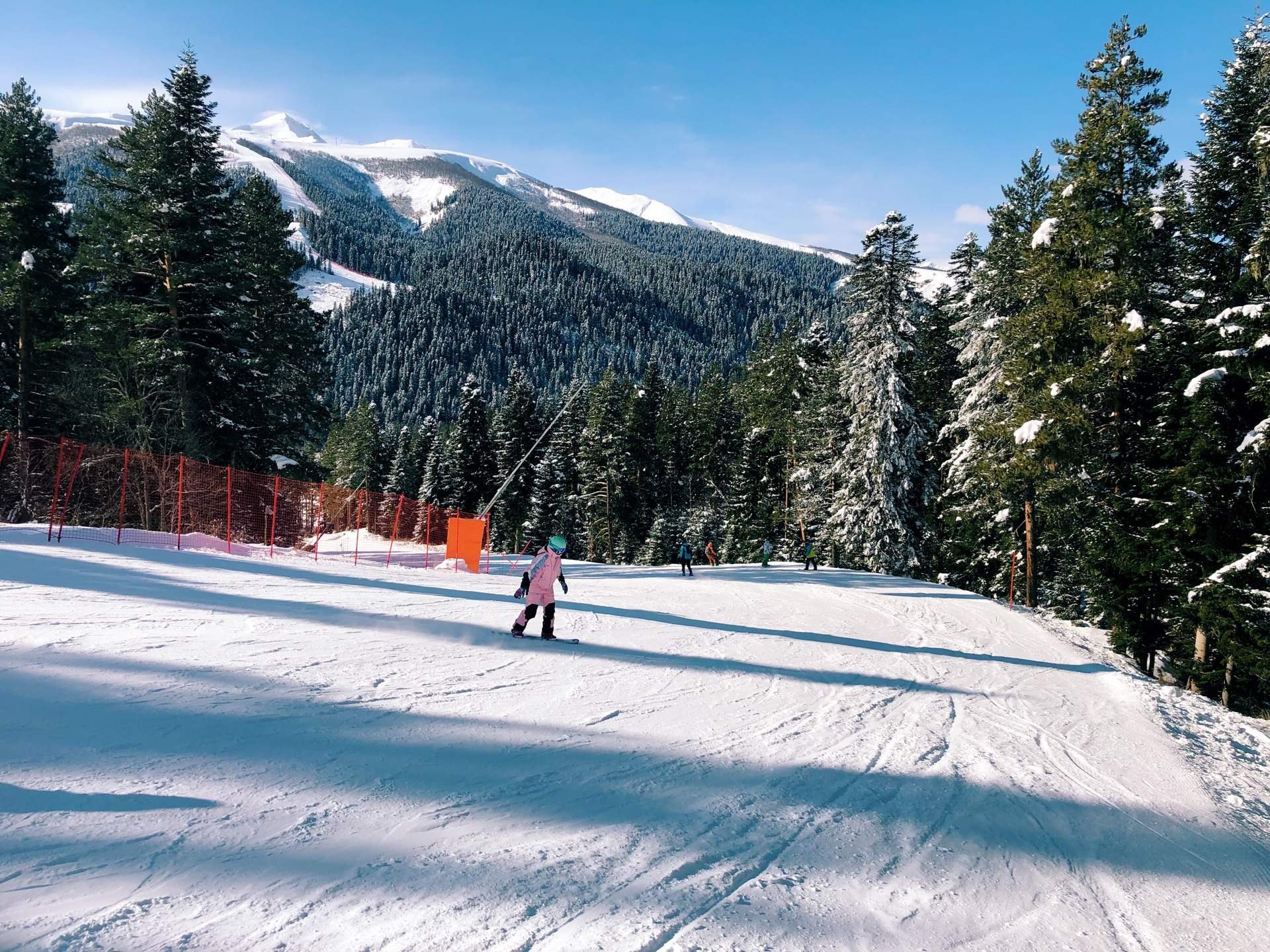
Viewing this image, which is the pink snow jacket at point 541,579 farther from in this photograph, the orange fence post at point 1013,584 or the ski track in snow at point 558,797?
the orange fence post at point 1013,584

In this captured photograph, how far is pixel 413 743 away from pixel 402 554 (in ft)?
73.5

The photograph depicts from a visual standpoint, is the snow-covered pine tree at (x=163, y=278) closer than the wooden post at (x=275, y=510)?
No

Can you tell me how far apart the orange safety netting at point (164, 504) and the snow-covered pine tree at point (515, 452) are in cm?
2999

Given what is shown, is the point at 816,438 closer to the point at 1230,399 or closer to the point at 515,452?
the point at 1230,399

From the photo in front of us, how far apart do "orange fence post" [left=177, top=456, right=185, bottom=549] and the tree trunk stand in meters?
27.4

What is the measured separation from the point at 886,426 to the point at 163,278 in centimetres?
2927

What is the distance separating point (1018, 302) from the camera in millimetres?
26203

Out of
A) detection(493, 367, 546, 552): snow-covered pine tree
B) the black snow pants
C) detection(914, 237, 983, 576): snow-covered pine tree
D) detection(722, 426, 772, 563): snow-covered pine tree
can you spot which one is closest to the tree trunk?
detection(914, 237, 983, 576): snow-covered pine tree

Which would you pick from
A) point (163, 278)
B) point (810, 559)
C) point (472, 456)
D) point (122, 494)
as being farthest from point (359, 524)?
point (472, 456)

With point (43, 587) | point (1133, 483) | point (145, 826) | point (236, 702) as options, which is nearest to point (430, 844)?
point (145, 826)

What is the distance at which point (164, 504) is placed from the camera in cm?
1923

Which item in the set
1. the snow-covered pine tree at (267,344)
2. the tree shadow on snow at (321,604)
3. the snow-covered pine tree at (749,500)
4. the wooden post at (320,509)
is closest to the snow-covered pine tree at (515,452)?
the snow-covered pine tree at (749,500)

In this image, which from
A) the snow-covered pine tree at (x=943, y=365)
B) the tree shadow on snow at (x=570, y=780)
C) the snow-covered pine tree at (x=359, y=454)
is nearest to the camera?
the tree shadow on snow at (x=570, y=780)

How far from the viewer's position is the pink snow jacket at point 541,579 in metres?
10.4
